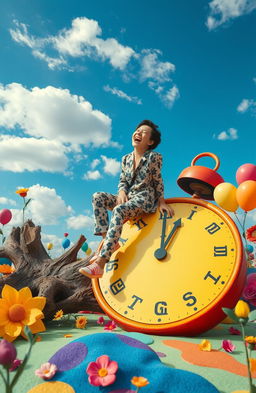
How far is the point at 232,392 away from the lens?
1188mm

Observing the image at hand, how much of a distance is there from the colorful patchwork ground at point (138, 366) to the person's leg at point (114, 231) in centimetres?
80

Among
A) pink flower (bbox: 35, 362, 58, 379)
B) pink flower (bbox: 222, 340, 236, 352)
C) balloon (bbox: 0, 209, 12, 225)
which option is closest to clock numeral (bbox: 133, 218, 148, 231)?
pink flower (bbox: 222, 340, 236, 352)

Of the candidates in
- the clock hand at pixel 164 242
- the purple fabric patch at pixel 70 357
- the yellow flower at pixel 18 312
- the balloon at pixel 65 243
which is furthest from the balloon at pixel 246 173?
the balloon at pixel 65 243

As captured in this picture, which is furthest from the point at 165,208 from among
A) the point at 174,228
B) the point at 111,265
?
the point at 111,265

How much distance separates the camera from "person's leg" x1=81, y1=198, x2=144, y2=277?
256cm

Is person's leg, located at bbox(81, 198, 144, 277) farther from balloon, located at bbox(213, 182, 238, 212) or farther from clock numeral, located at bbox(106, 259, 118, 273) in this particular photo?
balloon, located at bbox(213, 182, 238, 212)

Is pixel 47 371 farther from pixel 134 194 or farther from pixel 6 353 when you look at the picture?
pixel 134 194

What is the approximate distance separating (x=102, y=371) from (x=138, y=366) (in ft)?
0.47

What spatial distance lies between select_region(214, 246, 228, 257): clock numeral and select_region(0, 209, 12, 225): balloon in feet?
13.3

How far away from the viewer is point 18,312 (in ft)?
3.65

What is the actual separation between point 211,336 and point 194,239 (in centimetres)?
71

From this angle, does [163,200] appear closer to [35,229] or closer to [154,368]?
[35,229]

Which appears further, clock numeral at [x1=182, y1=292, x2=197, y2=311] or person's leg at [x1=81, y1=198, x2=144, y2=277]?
person's leg at [x1=81, y1=198, x2=144, y2=277]

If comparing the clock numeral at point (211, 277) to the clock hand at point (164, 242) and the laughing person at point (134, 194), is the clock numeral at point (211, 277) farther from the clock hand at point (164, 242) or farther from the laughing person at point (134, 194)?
the laughing person at point (134, 194)
